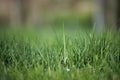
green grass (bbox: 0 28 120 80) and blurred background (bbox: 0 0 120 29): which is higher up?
green grass (bbox: 0 28 120 80)

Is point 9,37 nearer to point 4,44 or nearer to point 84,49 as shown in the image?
point 4,44

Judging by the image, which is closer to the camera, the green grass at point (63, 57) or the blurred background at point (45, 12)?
the green grass at point (63, 57)

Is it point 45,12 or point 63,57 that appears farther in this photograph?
point 45,12

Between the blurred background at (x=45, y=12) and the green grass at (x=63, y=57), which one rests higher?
the green grass at (x=63, y=57)

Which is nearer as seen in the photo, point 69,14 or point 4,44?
point 4,44

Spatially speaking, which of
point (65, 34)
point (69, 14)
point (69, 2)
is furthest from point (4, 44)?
point (69, 2)

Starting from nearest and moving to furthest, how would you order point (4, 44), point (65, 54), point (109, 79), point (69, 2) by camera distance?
point (109, 79), point (65, 54), point (4, 44), point (69, 2)

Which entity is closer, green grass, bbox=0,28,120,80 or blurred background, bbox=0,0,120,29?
green grass, bbox=0,28,120,80

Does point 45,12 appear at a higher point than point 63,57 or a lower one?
lower
